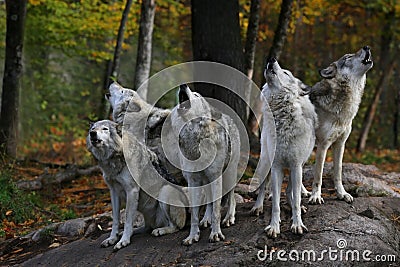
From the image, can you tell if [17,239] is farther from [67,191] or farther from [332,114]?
[332,114]

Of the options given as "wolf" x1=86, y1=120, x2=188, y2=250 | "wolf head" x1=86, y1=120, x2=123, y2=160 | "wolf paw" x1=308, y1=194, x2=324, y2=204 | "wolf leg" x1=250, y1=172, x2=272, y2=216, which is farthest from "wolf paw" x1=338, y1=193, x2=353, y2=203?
"wolf head" x1=86, y1=120, x2=123, y2=160

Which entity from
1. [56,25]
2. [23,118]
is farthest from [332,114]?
[23,118]

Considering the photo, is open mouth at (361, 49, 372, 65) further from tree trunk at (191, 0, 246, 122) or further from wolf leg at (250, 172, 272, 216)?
tree trunk at (191, 0, 246, 122)

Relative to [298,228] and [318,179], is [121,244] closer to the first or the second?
[298,228]

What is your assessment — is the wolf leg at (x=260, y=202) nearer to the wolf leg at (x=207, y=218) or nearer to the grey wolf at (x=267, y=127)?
the grey wolf at (x=267, y=127)

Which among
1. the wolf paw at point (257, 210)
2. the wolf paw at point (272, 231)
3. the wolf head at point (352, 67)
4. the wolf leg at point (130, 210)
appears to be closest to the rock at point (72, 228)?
the wolf leg at point (130, 210)

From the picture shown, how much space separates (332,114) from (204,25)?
4.13 meters

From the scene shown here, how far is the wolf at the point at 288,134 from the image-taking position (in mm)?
5715

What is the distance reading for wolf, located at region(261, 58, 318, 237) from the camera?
571 cm

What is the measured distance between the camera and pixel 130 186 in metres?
6.29

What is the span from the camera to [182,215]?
6559mm

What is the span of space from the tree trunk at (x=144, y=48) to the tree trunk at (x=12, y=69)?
2.74m

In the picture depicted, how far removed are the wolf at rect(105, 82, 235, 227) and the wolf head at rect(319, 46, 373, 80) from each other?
2210 millimetres

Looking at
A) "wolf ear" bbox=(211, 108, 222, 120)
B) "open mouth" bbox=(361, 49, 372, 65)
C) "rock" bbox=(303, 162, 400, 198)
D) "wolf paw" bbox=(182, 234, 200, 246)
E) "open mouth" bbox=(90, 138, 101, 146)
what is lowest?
"wolf paw" bbox=(182, 234, 200, 246)
